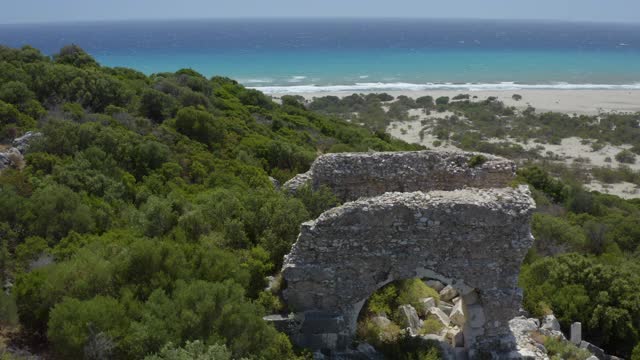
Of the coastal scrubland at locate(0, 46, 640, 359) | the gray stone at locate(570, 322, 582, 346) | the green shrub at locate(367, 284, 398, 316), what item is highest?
the coastal scrubland at locate(0, 46, 640, 359)

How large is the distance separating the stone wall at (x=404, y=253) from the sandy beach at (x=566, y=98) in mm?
47672

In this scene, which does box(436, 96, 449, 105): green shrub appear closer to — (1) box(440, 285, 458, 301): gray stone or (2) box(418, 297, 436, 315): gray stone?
(1) box(440, 285, 458, 301): gray stone

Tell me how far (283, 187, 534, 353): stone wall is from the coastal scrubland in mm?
728

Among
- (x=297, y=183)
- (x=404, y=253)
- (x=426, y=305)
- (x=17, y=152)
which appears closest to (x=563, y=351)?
(x=426, y=305)

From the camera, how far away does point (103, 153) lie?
585 inches

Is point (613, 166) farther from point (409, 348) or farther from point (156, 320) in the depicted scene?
point (156, 320)

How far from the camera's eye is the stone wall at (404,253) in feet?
28.4

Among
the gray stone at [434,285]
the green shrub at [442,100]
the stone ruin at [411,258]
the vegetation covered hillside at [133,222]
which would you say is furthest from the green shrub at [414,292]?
A: the green shrub at [442,100]

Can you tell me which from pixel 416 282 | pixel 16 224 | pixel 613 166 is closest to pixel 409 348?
pixel 416 282

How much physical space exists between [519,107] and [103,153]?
47.4 meters

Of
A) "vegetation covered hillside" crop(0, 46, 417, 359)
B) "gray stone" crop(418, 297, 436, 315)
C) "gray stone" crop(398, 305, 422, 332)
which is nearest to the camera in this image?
"vegetation covered hillside" crop(0, 46, 417, 359)

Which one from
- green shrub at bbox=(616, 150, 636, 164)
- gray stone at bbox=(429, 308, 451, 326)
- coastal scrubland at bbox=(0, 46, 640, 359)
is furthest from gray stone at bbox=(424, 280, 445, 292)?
green shrub at bbox=(616, 150, 636, 164)

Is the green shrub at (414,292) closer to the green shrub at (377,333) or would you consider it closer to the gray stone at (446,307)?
the gray stone at (446,307)

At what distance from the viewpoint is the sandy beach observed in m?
53.1
